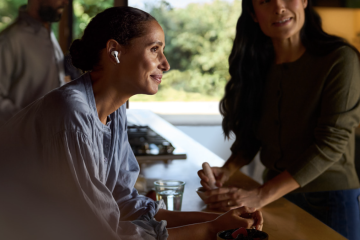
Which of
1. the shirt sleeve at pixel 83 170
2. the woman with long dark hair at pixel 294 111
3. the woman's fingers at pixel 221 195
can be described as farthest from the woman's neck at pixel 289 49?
the shirt sleeve at pixel 83 170

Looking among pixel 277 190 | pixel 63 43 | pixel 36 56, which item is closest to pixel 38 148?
pixel 277 190

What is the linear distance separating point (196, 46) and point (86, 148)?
447cm

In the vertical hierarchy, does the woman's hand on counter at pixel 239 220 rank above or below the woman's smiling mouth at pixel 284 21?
below

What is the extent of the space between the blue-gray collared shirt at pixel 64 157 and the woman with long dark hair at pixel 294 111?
552 millimetres

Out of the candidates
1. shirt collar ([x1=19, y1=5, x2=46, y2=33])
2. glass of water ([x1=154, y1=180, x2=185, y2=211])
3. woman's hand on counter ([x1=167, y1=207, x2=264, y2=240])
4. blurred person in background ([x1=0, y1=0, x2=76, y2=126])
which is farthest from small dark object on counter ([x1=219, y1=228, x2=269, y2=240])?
shirt collar ([x1=19, y1=5, x2=46, y2=33])

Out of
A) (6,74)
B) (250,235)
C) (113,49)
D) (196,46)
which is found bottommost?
(196,46)

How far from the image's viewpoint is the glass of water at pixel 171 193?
1295mm

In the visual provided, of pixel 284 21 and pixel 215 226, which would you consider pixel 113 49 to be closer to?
pixel 215 226

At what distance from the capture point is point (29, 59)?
9.96 feet

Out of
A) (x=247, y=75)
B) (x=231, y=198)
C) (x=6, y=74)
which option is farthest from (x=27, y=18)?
(x=231, y=198)

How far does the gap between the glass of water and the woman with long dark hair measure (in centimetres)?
12

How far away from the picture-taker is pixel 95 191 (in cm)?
84

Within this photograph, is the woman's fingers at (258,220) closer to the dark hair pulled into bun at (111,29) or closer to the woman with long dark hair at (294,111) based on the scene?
the woman with long dark hair at (294,111)

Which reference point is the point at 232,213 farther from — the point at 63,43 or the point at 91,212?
the point at 63,43
